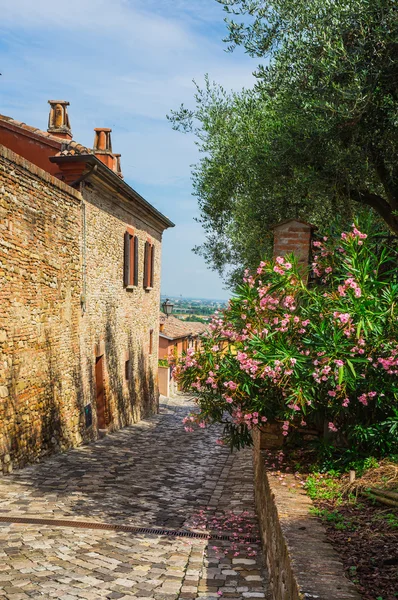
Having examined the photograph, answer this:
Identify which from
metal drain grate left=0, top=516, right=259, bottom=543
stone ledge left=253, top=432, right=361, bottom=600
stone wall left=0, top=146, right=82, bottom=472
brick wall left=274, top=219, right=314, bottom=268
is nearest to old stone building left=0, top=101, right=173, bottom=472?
stone wall left=0, top=146, right=82, bottom=472

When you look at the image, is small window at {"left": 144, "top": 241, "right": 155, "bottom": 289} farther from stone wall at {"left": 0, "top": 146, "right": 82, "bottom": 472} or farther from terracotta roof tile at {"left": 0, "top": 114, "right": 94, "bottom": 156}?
stone wall at {"left": 0, "top": 146, "right": 82, "bottom": 472}

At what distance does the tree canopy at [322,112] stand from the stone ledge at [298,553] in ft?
16.2

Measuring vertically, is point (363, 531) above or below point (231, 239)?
below

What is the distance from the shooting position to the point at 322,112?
782 cm

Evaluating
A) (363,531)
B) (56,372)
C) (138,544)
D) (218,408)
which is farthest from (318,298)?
(56,372)

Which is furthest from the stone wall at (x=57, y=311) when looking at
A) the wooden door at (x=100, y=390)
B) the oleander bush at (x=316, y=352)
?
the oleander bush at (x=316, y=352)

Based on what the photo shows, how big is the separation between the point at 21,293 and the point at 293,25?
5.89 metres

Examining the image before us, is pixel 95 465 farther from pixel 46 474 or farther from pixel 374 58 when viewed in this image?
pixel 374 58

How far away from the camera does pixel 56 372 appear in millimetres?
10898

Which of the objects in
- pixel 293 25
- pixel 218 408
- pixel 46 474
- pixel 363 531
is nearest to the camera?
pixel 363 531

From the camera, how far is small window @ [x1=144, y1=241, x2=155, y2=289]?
19.7 meters

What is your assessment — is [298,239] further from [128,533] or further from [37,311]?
[37,311]

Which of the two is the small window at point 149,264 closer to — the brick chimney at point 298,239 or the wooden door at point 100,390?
the wooden door at point 100,390

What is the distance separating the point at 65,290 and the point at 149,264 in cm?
878
